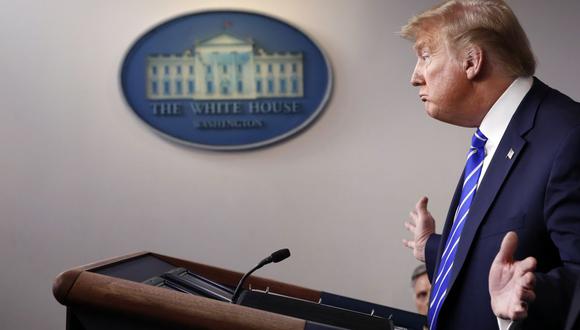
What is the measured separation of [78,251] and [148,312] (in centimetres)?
217

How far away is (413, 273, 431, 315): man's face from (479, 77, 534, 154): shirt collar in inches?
59.5

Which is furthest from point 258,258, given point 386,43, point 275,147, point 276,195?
point 386,43

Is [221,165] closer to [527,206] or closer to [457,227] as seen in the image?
[457,227]

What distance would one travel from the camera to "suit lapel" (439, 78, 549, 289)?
138cm

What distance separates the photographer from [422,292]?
2904 mm

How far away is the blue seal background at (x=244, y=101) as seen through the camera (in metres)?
3.15

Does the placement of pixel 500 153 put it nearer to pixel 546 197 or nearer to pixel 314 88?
pixel 546 197

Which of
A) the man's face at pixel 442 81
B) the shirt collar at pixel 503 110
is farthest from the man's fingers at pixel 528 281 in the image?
the man's face at pixel 442 81

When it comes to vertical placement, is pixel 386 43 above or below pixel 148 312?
above

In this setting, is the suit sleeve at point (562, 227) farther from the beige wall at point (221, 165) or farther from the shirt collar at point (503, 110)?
the beige wall at point (221, 165)

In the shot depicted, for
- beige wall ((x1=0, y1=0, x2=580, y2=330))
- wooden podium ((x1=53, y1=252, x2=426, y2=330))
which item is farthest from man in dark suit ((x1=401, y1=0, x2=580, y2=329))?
beige wall ((x1=0, y1=0, x2=580, y2=330))

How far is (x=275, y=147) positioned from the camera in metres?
3.16

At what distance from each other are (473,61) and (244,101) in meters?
1.81

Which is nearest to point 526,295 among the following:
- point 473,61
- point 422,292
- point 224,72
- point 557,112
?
point 557,112
